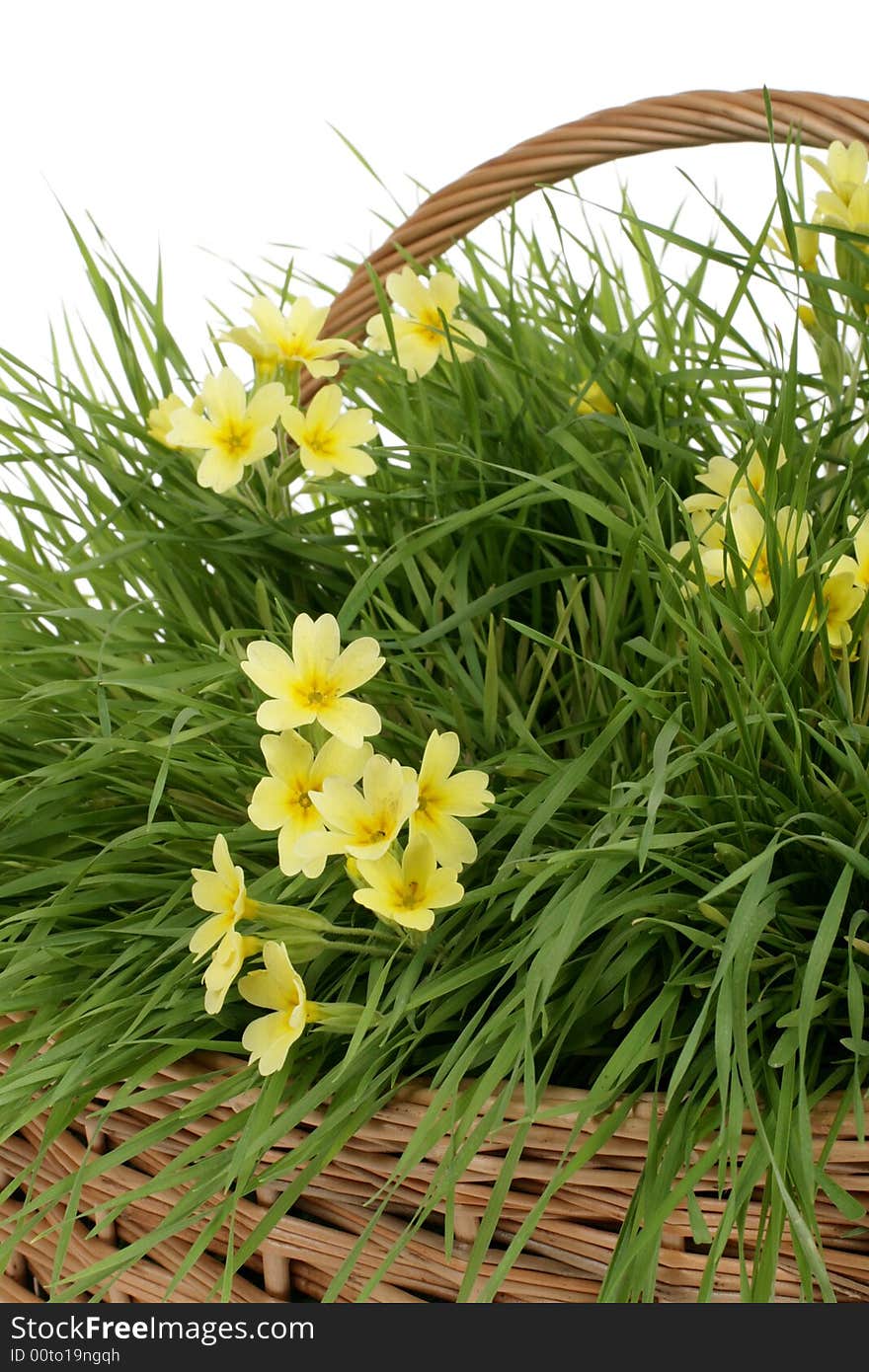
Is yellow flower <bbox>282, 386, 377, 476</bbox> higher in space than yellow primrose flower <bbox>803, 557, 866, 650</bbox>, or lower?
higher

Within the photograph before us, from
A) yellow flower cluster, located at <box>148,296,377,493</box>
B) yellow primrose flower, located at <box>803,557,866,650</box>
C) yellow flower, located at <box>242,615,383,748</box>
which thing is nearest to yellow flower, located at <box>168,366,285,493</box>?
yellow flower cluster, located at <box>148,296,377,493</box>

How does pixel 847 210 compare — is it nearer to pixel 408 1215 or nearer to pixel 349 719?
pixel 349 719

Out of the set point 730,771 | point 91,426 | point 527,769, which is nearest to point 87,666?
point 91,426

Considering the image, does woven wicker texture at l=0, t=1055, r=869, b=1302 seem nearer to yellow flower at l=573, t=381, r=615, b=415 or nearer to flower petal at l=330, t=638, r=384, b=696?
flower petal at l=330, t=638, r=384, b=696

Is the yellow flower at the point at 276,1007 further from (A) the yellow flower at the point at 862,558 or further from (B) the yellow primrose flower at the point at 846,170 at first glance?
(B) the yellow primrose flower at the point at 846,170

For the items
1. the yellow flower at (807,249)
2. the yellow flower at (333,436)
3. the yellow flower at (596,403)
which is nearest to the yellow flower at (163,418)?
the yellow flower at (333,436)
